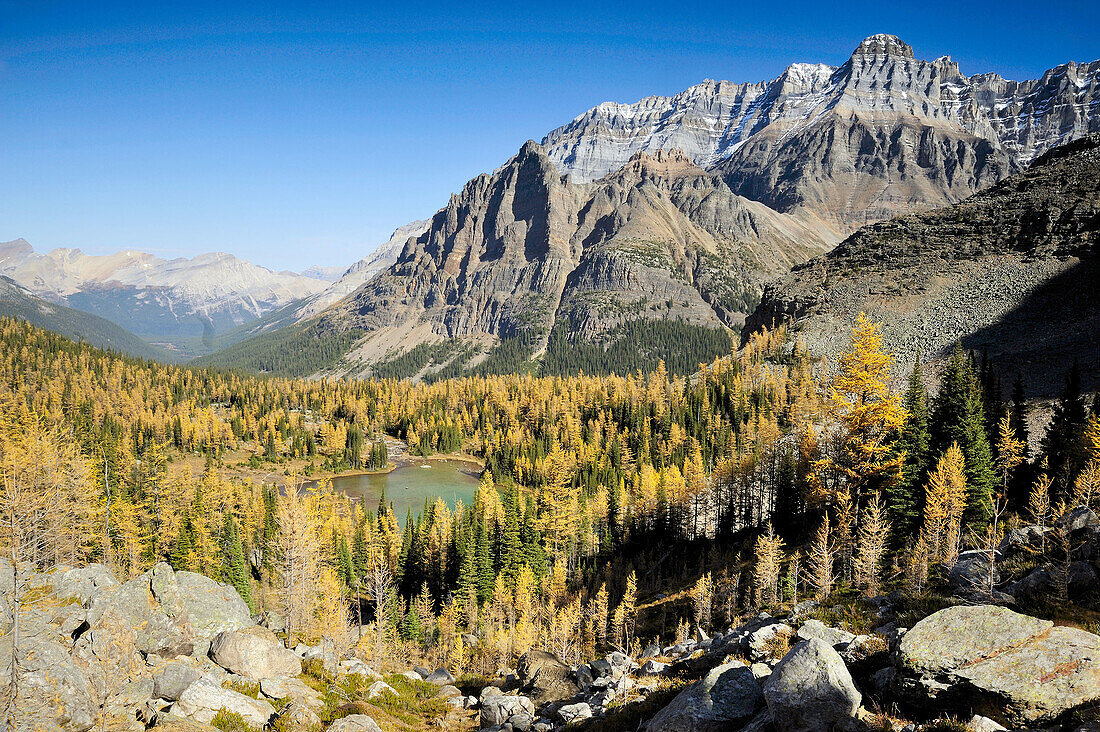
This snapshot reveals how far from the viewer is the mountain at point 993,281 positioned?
107438mm

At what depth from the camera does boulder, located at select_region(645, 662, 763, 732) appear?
14680 mm

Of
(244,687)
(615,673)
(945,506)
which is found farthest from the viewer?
(945,506)

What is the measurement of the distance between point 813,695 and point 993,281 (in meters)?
161

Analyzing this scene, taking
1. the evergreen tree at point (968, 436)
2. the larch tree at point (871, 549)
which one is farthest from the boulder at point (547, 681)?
the evergreen tree at point (968, 436)

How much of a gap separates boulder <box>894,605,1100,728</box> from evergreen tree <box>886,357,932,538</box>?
3590 cm

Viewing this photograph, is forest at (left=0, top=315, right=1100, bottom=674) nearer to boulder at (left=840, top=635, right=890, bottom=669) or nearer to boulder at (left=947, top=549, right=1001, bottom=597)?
boulder at (left=947, top=549, right=1001, bottom=597)

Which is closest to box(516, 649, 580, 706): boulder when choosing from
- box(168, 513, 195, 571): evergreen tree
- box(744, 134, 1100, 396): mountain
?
box(168, 513, 195, 571): evergreen tree

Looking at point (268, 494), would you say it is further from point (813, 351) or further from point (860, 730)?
point (813, 351)

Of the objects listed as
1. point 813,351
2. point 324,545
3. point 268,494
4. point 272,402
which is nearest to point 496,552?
point 324,545

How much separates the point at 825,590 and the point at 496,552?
51349 millimetres

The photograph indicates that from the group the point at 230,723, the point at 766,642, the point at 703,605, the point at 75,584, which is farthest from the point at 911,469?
the point at 75,584

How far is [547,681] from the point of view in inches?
1248

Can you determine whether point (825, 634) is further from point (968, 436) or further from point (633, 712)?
point (968, 436)

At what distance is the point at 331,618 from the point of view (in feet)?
155
